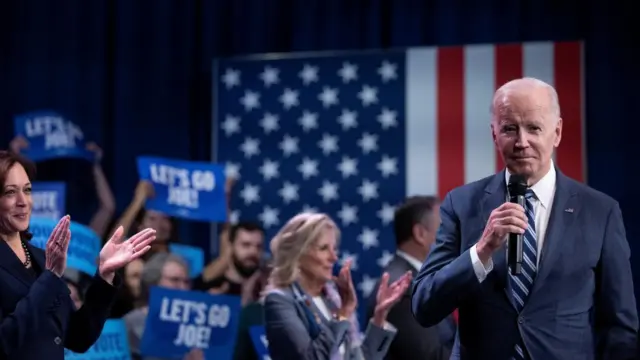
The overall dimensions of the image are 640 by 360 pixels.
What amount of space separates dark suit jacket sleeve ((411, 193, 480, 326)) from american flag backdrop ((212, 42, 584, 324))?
406cm

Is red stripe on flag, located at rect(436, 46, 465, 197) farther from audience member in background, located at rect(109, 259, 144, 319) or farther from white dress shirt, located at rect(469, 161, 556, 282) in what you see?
white dress shirt, located at rect(469, 161, 556, 282)

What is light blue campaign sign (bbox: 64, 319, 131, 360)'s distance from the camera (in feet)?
15.0

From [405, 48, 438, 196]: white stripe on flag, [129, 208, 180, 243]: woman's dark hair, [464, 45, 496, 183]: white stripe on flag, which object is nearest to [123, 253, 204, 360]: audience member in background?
[129, 208, 180, 243]: woman's dark hair

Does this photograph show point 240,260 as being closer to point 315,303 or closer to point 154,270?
point 154,270

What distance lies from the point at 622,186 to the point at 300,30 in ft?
7.66

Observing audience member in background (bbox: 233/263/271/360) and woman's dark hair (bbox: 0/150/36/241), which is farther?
audience member in background (bbox: 233/263/271/360)

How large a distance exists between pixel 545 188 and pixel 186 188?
3.43 metres

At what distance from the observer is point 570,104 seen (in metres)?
6.33

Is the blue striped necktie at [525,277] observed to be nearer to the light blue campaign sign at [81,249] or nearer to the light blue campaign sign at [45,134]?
the light blue campaign sign at [81,249]

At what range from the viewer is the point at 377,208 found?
6699 mm

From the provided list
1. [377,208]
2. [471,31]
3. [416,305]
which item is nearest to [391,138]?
[377,208]

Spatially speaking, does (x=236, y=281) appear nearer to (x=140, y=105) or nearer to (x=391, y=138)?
(x=391, y=138)

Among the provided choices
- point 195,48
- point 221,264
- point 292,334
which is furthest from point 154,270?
point 195,48

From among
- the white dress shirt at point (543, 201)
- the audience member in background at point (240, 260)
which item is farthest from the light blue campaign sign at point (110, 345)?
the white dress shirt at point (543, 201)
